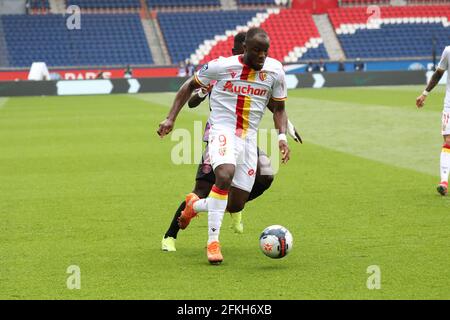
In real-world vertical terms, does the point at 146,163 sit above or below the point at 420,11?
below

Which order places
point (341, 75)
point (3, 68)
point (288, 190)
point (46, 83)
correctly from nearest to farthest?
point (288, 190) < point (46, 83) < point (341, 75) < point (3, 68)

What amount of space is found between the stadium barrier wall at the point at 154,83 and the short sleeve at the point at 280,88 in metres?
35.2

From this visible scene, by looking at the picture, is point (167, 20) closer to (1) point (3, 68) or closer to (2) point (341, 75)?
(1) point (3, 68)

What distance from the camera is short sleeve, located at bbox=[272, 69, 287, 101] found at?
8461 millimetres

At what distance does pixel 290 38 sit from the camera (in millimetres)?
60844

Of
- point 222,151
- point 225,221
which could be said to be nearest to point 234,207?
point 222,151

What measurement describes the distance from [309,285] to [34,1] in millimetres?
54623

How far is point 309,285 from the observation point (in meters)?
7.17

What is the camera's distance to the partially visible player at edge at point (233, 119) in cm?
817

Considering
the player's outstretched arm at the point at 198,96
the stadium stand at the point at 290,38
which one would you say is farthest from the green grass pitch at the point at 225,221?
the stadium stand at the point at 290,38

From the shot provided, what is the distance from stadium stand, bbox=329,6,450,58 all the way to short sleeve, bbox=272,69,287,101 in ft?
173

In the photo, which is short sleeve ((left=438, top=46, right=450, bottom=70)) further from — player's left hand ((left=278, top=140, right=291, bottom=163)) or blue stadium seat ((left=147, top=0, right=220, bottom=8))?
blue stadium seat ((left=147, top=0, right=220, bottom=8))

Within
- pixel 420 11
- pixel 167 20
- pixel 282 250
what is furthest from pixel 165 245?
pixel 420 11

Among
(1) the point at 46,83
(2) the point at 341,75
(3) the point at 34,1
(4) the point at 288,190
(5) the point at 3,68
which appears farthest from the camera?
(3) the point at 34,1
